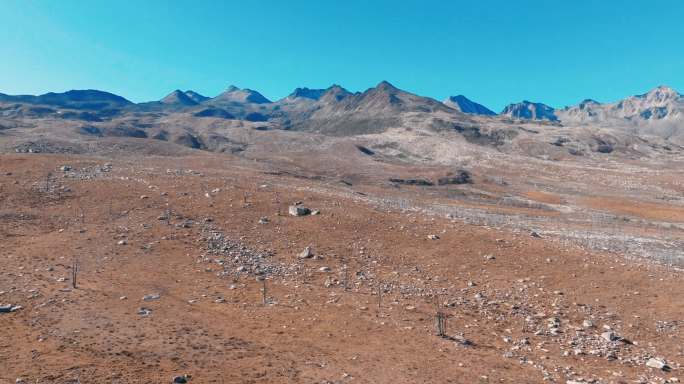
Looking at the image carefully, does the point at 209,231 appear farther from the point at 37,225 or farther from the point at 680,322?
the point at 680,322

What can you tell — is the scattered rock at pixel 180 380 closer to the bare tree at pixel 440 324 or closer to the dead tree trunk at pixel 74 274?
the bare tree at pixel 440 324

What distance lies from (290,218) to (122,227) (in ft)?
39.6

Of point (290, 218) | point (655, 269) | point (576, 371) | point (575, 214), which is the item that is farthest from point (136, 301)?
point (575, 214)

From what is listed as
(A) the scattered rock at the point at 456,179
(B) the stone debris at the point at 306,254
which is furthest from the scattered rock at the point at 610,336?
(A) the scattered rock at the point at 456,179

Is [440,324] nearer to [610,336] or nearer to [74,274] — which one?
[610,336]

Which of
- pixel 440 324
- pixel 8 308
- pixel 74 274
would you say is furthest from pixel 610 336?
pixel 8 308

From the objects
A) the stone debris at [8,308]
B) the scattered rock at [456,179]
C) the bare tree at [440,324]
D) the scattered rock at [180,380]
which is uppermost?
the scattered rock at [456,179]

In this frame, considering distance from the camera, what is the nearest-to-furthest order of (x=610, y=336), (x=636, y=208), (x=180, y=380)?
(x=180, y=380) < (x=610, y=336) < (x=636, y=208)

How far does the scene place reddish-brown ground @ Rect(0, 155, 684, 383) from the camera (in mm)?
16781

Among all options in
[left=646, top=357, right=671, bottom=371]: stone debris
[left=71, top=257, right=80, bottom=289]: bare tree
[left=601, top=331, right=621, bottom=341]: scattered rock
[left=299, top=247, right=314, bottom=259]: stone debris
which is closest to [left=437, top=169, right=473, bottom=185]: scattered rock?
[left=299, top=247, right=314, bottom=259]: stone debris

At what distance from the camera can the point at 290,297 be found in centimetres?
2366

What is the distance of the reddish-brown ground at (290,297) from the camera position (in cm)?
1678

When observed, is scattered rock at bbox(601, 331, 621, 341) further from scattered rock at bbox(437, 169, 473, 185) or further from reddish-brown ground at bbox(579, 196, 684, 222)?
scattered rock at bbox(437, 169, 473, 185)

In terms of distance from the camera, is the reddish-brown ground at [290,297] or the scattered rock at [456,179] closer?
the reddish-brown ground at [290,297]
